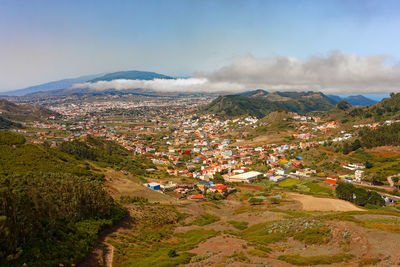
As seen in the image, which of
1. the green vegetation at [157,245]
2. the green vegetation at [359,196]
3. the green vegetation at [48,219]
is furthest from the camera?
the green vegetation at [359,196]

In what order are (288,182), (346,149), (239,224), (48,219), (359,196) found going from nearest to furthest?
1. (48,219)
2. (239,224)
3. (359,196)
4. (288,182)
5. (346,149)

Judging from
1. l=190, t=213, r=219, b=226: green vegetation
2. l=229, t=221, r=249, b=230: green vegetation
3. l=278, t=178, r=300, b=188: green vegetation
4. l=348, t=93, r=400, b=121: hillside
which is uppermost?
l=348, t=93, r=400, b=121: hillside

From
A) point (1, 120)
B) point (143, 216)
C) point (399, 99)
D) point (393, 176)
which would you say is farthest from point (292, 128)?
point (1, 120)

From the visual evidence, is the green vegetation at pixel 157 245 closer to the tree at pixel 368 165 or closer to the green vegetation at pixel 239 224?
the green vegetation at pixel 239 224

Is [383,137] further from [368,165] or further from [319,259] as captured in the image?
[319,259]

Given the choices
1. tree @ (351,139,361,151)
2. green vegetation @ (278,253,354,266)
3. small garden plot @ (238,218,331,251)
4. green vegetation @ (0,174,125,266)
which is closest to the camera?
green vegetation @ (0,174,125,266)

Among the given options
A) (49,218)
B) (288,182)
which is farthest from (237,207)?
(49,218)

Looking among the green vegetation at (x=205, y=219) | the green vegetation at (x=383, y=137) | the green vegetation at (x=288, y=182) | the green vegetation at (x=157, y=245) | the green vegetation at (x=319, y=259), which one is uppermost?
the green vegetation at (x=383, y=137)

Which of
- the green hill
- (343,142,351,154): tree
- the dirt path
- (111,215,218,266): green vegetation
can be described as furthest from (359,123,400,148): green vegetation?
the green hill

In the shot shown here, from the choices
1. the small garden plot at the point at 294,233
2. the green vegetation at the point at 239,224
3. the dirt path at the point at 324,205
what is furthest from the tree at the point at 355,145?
the small garden plot at the point at 294,233

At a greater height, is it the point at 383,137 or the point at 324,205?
the point at 383,137

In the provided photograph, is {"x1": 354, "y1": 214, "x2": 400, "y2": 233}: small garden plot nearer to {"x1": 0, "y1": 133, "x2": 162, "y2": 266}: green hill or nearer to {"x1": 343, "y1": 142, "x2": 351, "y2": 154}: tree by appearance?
{"x1": 0, "y1": 133, "x2": 162, "y2": 266}: green hill
